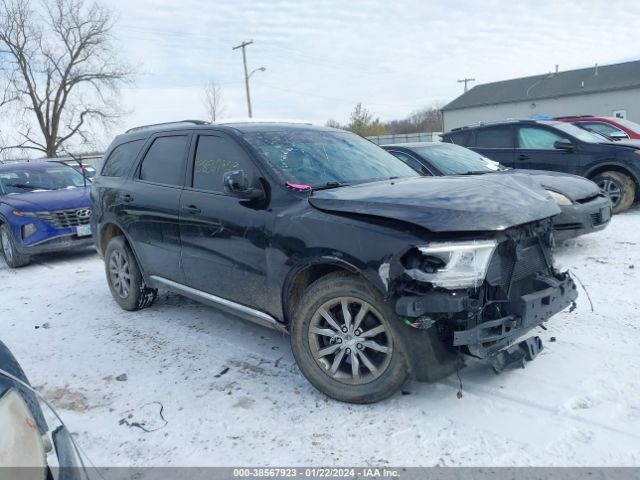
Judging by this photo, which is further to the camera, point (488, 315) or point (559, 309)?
point (559, 309)

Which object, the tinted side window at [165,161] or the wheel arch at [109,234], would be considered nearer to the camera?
the tinted side window at [165,161]

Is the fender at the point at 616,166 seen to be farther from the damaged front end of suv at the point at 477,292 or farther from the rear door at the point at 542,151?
the damaged front end of suv at the point at 477,292

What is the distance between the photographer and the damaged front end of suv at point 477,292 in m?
2.73

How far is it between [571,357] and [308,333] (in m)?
1.96

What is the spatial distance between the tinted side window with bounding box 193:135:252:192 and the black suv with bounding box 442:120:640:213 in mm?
6625

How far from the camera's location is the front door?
3635 millimetres

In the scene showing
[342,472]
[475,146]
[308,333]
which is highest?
[475,146]

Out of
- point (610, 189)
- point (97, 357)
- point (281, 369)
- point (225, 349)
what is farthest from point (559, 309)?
point (610, 189)

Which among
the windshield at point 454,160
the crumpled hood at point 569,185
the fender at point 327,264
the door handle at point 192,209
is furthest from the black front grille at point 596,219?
the door handle at point 192,209

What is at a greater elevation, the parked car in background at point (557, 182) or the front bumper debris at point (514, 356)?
the parked car in background at point (557, 182)

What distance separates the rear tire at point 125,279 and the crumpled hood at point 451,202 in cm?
265

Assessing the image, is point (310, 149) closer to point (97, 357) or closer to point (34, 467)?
point (97, 357)

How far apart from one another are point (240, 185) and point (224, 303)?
1.06 meters

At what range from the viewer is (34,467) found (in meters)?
1.54
